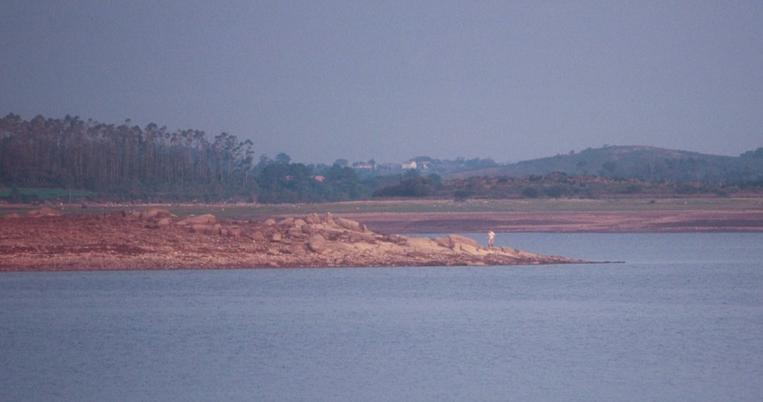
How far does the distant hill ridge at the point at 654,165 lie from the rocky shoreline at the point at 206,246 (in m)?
105

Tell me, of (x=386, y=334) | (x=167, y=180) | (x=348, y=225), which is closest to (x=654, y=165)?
(x=167, y=180)

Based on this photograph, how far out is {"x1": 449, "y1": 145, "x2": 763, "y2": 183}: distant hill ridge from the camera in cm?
15675

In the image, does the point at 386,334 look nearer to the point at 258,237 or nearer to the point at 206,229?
the point at 258,237

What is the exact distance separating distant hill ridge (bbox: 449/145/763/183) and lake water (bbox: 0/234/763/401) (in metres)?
111

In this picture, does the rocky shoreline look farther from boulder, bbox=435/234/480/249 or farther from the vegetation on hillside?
the vegetation on hillside

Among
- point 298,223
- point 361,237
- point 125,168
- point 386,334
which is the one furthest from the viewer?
point 125,168

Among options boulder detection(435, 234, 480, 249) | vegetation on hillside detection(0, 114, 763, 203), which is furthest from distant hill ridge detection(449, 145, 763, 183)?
boulder detection(435, 234, 480, 249)

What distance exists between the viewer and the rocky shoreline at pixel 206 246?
3969 cm

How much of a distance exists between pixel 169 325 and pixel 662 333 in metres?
11.1

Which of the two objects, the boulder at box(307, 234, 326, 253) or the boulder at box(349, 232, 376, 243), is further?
the boulder at box(349, 232, 376, 243)

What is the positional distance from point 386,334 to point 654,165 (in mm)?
147219

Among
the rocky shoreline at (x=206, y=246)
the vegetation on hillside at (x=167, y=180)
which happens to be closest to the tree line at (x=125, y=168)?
the vegetation on hillside at (x=167, y=180)

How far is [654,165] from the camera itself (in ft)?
549

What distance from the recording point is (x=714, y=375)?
19.8 m
